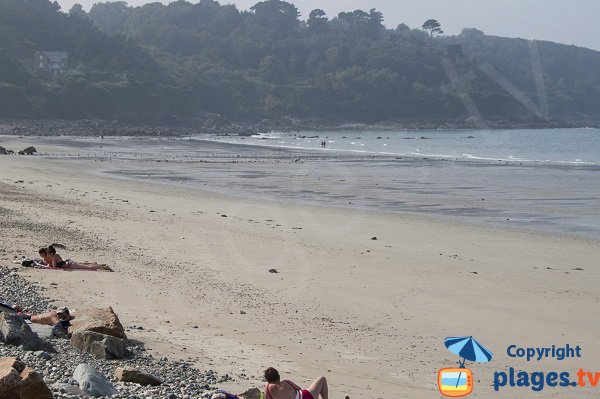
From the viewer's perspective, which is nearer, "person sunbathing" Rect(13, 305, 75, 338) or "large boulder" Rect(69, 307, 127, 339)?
"large boulder" Rect(69, 307, 127, 339)

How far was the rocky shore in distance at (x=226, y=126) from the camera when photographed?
247 feet

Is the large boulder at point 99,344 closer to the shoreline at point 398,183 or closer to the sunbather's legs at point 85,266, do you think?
the sunbather's legs at point 85,266

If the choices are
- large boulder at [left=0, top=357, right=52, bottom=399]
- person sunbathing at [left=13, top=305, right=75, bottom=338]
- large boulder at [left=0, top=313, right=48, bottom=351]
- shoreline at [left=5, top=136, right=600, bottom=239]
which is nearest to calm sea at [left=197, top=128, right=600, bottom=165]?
shoreline at [left=5, top=136, right=600, bottom=239]

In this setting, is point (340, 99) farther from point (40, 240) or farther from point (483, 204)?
point (40, 240)

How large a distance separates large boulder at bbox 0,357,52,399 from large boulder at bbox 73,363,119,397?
457mm

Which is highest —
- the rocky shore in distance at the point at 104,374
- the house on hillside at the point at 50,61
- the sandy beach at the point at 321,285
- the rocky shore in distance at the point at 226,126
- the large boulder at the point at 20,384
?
the house on hillside at the point at 50,61

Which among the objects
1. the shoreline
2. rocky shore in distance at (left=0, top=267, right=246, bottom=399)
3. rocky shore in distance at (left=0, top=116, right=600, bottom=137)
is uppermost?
rocky shore in distance at (left=0, top=267, right=246, bottom=399)

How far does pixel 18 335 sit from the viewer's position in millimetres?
7285

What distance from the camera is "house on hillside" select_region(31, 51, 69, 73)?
11431 cm

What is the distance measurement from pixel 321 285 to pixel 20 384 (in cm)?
661

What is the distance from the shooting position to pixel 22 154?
39.6 meters

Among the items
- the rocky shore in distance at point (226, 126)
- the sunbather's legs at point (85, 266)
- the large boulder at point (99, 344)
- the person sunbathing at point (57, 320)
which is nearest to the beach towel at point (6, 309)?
the person sunbathing at point (57, 320)

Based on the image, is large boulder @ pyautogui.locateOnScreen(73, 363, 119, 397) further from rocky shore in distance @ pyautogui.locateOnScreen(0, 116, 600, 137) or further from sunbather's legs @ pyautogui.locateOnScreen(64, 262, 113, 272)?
rocky shore in distance @ pyautogui.locateOnScreen(0, 116, 600, 137)

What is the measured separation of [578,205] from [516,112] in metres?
133
